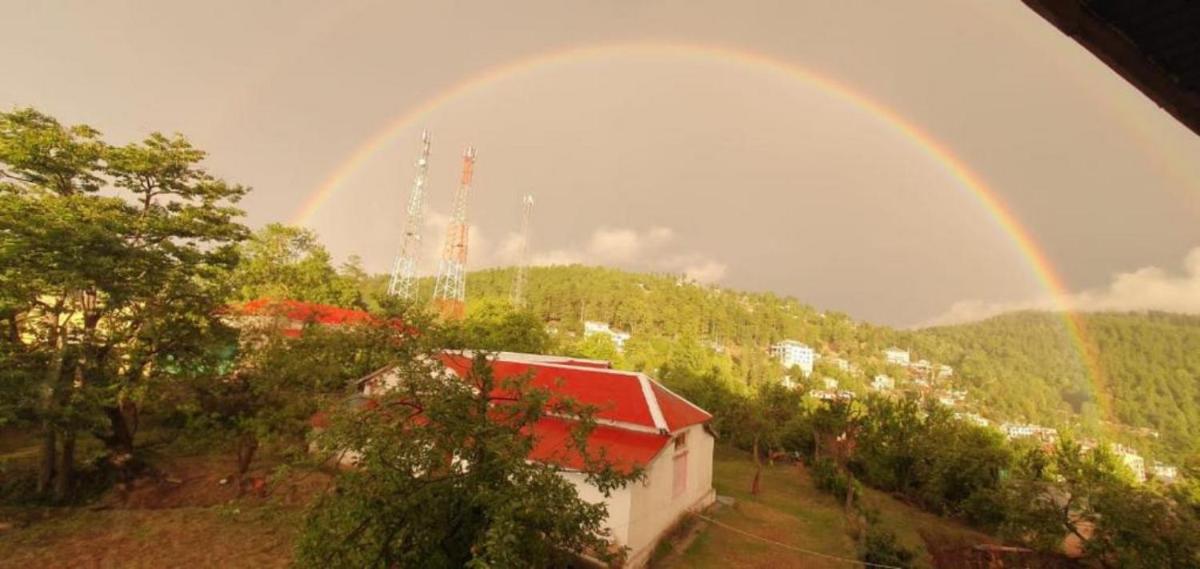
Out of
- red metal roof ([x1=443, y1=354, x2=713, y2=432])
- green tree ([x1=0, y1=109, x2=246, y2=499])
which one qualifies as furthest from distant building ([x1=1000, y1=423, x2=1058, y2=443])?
green tree ([x1=0, y1=109, x2=246, y2=499])

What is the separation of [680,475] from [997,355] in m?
243

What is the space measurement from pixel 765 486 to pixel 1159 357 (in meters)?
173

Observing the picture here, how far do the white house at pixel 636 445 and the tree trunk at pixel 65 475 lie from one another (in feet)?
27.8

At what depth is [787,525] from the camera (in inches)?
766

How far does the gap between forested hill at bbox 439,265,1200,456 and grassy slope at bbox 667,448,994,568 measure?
46.4 meters

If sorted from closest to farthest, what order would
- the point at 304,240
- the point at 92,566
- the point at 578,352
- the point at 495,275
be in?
1. the point at 92,566
2. the point at 304,240
3. the point at 578,352
4. the point at 495,275

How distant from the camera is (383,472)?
7.56 meters

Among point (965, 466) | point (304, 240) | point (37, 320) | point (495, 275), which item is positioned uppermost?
point (495, 275)

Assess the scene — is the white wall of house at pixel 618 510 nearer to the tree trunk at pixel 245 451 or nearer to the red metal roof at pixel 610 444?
the red metal roof at pixel 610 444

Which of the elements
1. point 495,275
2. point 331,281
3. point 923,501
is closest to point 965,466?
point 923,501

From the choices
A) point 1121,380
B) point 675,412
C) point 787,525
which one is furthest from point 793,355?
point 675,412

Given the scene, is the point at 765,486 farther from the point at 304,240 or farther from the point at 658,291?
the point at 658,291

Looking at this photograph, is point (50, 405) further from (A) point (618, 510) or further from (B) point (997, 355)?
(B) point (997, 355)

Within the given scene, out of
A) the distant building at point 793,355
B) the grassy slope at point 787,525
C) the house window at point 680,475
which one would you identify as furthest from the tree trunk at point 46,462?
the distant building at point 793,355
